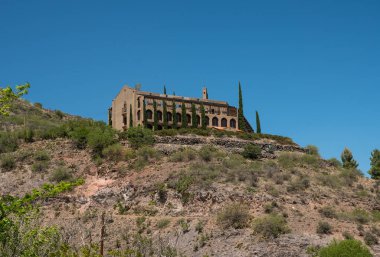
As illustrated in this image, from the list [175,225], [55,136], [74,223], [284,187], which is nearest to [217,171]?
[284,187]

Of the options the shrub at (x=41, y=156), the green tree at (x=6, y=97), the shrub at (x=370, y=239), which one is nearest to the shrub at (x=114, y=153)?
the shrub at (x=41, y=156)

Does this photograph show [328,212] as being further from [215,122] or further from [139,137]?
[215,122]

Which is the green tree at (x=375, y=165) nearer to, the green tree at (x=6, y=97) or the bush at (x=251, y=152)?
the bush at (x=251, y=152)

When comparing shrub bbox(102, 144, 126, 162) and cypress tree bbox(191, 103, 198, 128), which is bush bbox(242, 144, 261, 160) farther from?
shrub bbox(102, 144, 126, 162)

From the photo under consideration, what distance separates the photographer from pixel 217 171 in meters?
46.6

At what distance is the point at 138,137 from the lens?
2167 inches

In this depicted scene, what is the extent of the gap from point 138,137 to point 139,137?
107mm

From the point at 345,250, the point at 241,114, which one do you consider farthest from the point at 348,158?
the point at 345,250

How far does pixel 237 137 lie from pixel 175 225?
23231 millimetres

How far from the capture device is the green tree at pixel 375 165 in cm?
6097

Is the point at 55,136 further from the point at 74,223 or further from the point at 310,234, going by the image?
the point at 310,234

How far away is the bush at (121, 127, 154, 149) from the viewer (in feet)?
178

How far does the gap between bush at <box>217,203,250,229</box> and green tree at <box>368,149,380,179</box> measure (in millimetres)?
26472

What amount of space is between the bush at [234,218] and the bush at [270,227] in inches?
39.1
